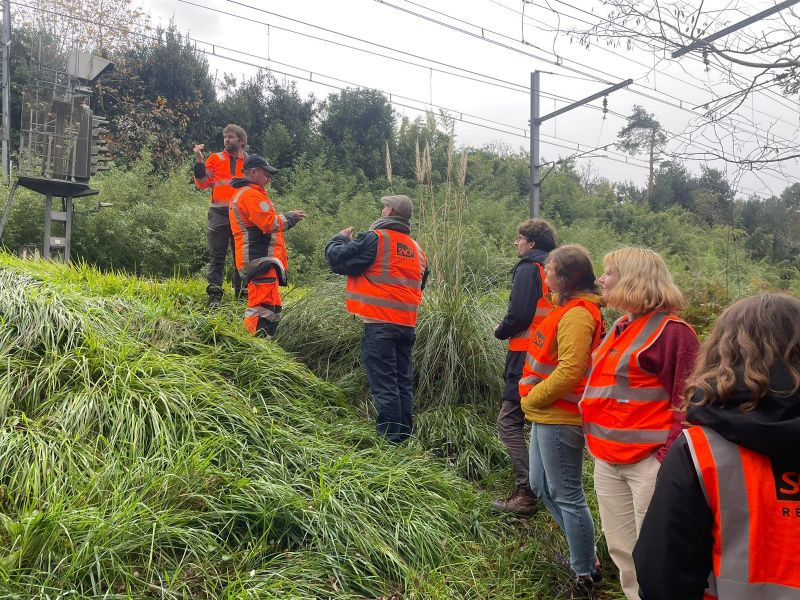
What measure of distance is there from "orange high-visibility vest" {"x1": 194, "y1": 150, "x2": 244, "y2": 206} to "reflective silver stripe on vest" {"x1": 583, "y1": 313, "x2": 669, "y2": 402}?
453cm

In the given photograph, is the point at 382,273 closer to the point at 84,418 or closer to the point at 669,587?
the point at 84,418

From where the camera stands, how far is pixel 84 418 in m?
3.69

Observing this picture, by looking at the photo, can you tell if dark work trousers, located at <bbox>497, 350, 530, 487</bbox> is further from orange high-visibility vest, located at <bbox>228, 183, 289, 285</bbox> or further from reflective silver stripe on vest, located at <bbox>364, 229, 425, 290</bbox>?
orange high-visibility vest, located at <bbox>228, 183, 289, 285</bbox>

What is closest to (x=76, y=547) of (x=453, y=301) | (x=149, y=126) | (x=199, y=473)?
(x=199, y=473)

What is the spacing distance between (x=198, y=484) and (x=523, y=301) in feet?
7.43

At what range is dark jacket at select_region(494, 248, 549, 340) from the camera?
13.9ft

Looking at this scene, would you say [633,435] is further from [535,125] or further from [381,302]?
[535,125]

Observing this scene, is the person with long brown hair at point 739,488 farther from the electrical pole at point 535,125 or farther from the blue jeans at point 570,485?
the electrical pole at point 535,125

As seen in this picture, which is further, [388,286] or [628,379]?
[388,286]

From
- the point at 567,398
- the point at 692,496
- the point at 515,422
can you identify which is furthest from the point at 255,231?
the point at 692,496

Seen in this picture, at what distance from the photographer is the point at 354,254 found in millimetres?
Result: 4684

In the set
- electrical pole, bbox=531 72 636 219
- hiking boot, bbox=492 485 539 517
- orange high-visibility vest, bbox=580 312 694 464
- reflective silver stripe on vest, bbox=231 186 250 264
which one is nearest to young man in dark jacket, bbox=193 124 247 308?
reflective silver stripe on vest, bbox=231 186 250 264

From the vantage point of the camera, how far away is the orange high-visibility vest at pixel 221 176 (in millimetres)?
6398

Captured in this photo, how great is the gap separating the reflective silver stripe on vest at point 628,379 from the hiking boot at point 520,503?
161cm
